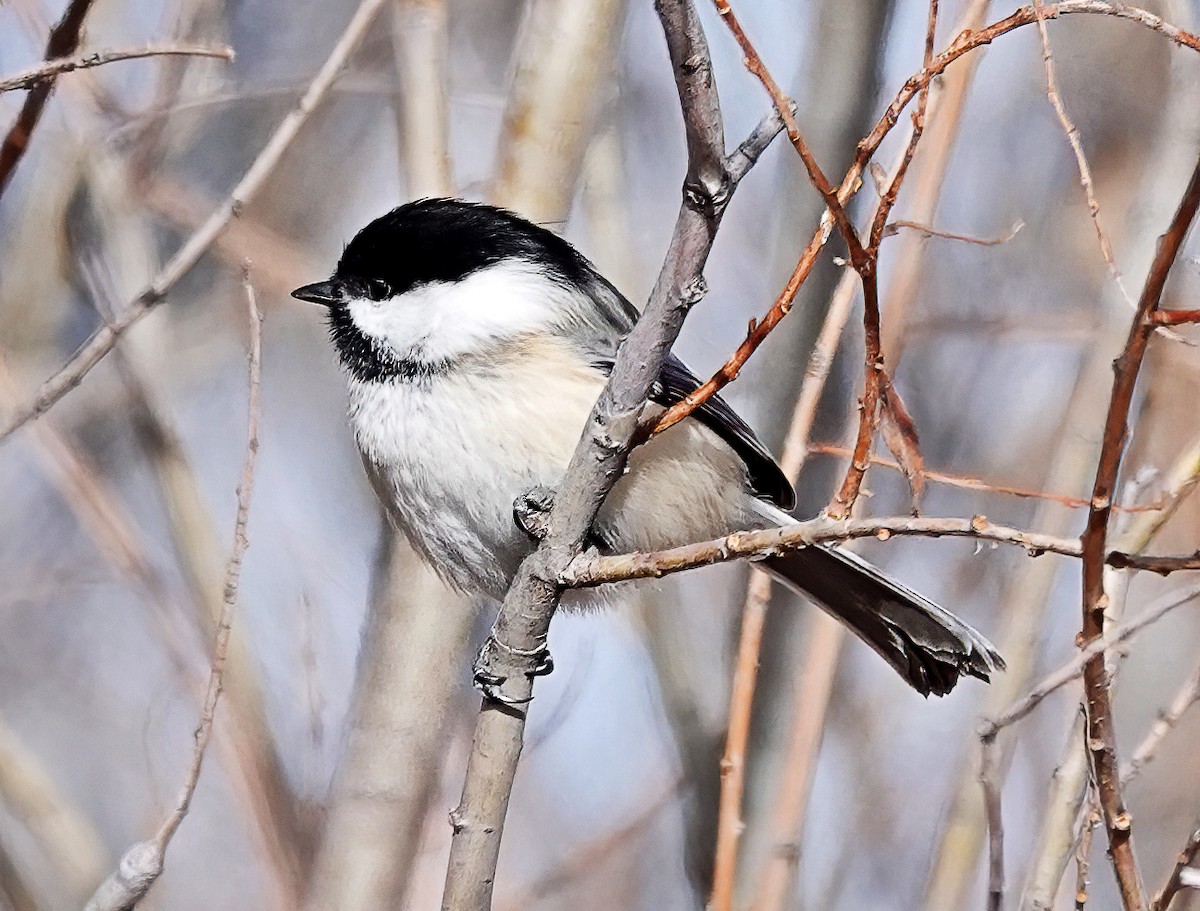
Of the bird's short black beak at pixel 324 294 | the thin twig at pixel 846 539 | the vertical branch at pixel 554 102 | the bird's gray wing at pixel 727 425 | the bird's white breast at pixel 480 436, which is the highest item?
the vertical branch at pixel 554 102

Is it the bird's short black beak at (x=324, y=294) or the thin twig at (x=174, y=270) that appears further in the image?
the bird's short black beak at (x=324, y=294)

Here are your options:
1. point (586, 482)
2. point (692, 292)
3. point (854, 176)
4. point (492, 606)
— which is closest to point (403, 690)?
point (492, 606)

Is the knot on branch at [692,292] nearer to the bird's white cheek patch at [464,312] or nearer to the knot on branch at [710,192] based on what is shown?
the knot on branch at [710,192]

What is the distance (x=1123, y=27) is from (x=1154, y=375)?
1.30 m

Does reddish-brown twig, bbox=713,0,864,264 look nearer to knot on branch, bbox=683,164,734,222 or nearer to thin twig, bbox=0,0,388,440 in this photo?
knot on branch, bbox=683,164,734,222

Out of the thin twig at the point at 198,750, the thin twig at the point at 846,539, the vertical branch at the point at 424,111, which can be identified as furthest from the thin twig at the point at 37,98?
the vertical branch at the point at 424,111

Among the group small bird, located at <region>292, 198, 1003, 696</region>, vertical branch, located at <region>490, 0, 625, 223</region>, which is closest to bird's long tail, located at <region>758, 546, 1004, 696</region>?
small bird, located at <region>292, 198, 1003, 696</region>

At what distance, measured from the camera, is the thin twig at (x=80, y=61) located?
1277 mm

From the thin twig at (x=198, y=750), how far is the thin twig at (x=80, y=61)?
37 cm

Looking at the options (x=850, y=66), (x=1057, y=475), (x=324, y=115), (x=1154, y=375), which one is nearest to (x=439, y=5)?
(x=850, y=66)

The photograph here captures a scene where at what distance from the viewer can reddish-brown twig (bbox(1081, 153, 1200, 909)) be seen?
92cm

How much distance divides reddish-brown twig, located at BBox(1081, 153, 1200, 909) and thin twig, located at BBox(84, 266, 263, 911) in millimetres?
902

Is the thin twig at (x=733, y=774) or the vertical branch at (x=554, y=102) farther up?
the vertical branch at (x=554, y=102)

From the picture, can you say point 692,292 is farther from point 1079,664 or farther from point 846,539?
point 1079,664
